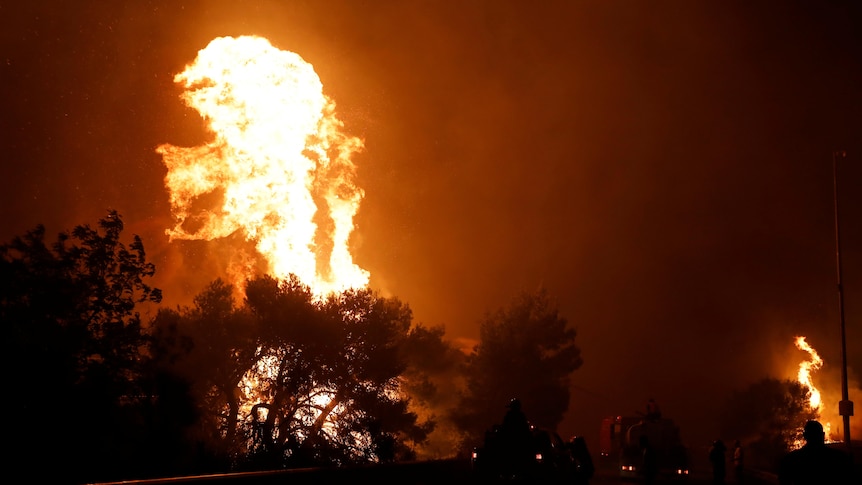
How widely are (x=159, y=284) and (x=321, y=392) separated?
67.3 feet

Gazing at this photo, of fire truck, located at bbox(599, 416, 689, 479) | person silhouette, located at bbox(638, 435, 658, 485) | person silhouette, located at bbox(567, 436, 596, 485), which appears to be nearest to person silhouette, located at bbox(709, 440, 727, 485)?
fire truck, located at bbox(599, 416, 689, 479)

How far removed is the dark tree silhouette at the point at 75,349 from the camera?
23344mm

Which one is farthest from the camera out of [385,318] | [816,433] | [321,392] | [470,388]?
[470,388]

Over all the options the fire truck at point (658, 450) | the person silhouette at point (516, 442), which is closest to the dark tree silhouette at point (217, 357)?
the fire truck at point (658, 450)

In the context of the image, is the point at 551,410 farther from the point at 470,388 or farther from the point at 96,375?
the point at 96,375

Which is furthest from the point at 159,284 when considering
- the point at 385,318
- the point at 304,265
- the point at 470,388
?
the point at 470,388

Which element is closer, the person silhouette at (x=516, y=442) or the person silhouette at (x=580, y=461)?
the person silhouette at (x=516, y=442)

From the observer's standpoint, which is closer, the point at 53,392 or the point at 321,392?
the point at 53,392

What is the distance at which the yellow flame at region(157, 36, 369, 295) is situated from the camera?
4169 centimetres

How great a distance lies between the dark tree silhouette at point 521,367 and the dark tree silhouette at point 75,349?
35.6 metres

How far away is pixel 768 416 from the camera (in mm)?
74000

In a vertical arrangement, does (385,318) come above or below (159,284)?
below

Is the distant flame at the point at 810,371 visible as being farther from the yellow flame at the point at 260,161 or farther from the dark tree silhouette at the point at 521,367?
the yellow flame at the point at 260,161

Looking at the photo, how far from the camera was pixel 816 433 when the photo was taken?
26.7 feet
